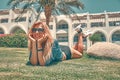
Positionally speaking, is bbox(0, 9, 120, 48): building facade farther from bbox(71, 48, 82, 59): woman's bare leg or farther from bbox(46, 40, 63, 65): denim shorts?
bbox(46, 40, 63, 65): denim shorts

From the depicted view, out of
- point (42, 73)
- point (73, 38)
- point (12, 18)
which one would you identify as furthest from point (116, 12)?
point (42, 73)

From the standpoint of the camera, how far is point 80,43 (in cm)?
1986

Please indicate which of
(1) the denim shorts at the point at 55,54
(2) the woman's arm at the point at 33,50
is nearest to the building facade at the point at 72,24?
(1) the denim shorts at the point at 55,54

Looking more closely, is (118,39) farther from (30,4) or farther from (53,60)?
(53,60)

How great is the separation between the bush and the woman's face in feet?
60.0

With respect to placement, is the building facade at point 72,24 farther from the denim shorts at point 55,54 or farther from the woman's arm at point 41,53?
the woman's arm at point 41,53

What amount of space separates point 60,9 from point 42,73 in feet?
58.7

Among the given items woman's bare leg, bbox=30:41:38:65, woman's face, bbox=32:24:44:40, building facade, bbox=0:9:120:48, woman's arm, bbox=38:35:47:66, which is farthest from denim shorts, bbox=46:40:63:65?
building facade, bbox=0:9:120:48

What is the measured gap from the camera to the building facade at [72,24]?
55.5 metres

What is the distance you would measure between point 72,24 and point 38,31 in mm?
45685

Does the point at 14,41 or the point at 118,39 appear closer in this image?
the point at 14,41

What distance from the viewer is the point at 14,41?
102ft

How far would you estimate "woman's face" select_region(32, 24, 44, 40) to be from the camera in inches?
522

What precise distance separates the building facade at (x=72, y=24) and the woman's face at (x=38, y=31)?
40141 millimetres
